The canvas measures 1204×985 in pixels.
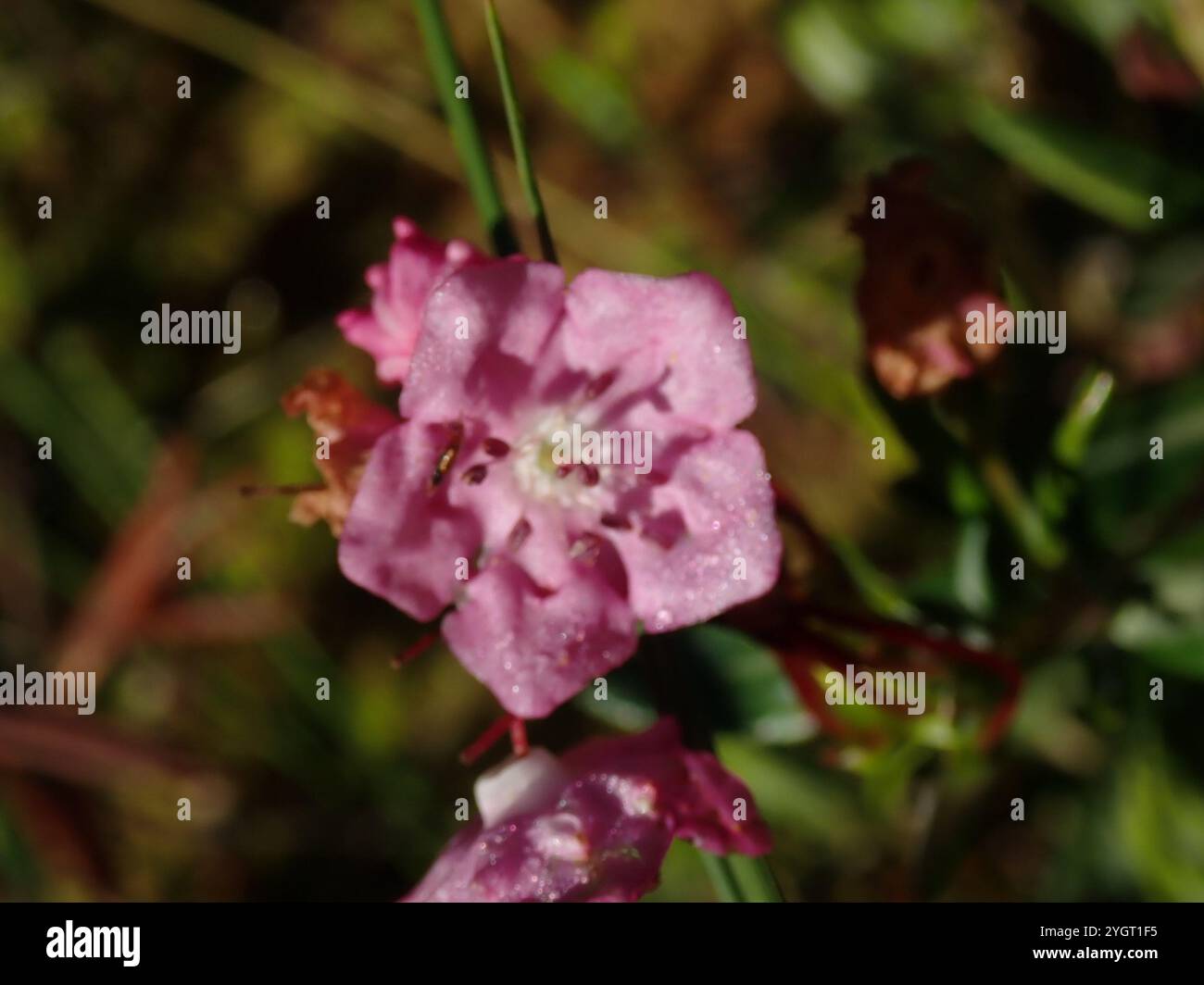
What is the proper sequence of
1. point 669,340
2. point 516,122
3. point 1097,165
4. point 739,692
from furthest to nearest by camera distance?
point 1097,165, point 739,692, point 669,340, point 516,122

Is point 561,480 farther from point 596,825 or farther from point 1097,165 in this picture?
point 1097,165

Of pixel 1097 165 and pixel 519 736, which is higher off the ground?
pixel 1097 165

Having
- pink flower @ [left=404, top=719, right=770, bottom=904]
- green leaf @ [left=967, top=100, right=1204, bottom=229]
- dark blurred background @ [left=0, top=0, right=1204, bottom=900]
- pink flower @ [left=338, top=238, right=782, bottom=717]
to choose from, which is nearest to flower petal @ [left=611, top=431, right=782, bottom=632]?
pink flower @ [left=338, top=238, right=782, bottom=717]

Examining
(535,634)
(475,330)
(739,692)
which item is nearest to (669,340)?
(475,330)

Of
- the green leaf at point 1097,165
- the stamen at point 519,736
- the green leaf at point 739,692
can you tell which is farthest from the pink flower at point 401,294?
the green leaf at point 1097,165

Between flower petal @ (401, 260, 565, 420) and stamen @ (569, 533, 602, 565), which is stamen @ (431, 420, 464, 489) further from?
stamen @ (569, 533, 602, 565)

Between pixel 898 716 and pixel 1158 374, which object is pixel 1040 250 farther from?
pixel 898 716
